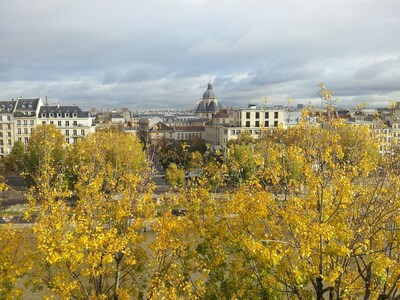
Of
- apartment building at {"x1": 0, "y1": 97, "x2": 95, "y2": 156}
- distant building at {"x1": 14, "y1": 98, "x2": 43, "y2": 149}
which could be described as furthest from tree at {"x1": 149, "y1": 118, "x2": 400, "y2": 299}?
distant building at {"x1": 14, "y1": 98, "x2": 43, "y2": 149}

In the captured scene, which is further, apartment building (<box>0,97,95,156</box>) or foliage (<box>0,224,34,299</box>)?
apartment building (<box>0,97,95,156</box>)

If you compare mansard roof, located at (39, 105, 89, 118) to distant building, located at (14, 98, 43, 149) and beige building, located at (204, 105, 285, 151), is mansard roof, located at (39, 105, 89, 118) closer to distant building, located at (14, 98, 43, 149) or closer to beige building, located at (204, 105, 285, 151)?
distant building, located at (14, 98, 43, 149)

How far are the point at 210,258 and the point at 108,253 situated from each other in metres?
3.57

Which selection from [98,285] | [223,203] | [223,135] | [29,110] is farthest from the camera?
[223,135]

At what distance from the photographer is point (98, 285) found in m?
11.9

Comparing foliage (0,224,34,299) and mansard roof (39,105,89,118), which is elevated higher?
mansard roof (39,105,89,118)

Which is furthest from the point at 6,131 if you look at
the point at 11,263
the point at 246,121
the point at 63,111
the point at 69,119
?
the point at 11,263

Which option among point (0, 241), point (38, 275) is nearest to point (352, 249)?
point (38, 275)

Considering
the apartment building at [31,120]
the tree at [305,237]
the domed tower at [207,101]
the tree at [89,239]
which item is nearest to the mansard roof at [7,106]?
the apartment building at [31,120]

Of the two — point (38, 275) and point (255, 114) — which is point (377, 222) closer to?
point (38, 275)

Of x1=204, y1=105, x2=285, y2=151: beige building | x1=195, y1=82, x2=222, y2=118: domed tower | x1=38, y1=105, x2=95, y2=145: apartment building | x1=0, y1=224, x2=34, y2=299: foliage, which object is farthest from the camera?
x1=195, y1=82, x2=222, y2=118: domed tower

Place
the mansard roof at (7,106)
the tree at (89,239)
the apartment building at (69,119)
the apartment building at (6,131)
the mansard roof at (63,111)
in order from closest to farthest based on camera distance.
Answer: the tree at (89,239) < the apartment building at (6,131) < the mansard roof at (7,106) < the apartment building at (69,119) < the mansard roof at (63,111)

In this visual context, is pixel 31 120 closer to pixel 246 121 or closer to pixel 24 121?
pixel 24 121

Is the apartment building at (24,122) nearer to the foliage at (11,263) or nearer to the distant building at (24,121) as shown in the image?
the distant building at (24,121)
